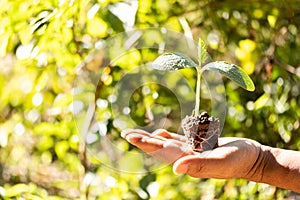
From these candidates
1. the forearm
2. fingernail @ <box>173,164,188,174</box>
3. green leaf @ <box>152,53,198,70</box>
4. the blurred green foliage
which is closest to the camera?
fingernail @ <box>173,164,188,174</box>

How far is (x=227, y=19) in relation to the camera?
2184mm

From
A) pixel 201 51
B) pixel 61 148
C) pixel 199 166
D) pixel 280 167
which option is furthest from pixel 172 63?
pixel 61 148

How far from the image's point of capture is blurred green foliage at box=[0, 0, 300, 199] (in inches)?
77.7

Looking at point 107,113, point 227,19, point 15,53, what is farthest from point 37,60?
point 227,19

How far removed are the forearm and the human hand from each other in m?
0.01

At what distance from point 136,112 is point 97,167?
0.71 ft

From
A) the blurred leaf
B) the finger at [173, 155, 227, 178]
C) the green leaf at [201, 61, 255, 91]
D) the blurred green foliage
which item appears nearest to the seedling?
the green leaf at [201, 61, 255, 91]

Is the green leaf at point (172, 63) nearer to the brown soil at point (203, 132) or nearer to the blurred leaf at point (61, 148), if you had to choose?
the brown soil at point (203, 132)

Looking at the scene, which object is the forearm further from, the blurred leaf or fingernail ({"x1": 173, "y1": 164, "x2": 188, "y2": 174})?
the blurred leaf

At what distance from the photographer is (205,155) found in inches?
53.6

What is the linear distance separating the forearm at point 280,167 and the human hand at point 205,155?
13mm

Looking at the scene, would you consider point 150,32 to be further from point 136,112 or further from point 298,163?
point 298,163

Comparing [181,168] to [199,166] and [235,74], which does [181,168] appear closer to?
[199,166]

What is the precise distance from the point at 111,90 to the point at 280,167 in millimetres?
622
